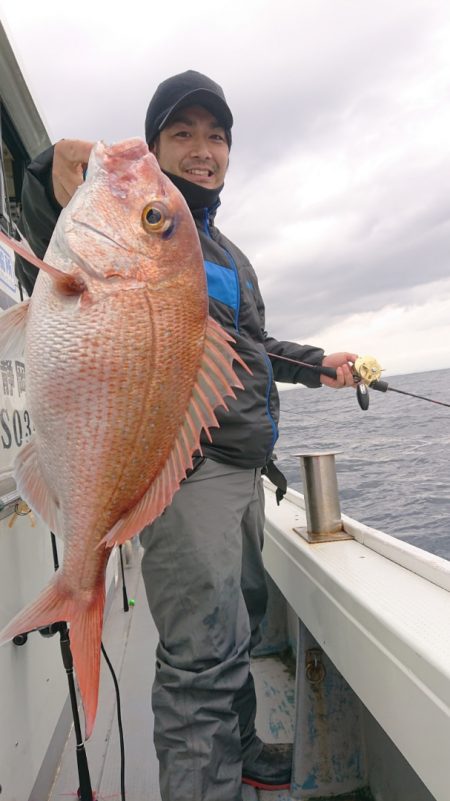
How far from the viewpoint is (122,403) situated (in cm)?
123

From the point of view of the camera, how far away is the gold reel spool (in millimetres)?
2473

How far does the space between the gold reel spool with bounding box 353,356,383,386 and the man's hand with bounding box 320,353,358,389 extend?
33 millimetres

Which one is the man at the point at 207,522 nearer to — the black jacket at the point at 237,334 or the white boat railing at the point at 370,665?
the black jacket at the point at 237,334

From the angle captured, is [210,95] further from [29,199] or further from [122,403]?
[122,403]

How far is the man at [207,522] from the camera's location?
1630 millimetres

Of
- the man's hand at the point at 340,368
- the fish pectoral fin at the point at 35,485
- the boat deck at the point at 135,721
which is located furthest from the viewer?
the man's hand at the point at 340,368

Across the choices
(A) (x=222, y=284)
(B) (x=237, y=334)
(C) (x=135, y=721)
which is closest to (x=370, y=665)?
(B) (x=237, y=334)

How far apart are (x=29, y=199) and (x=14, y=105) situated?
1.00m

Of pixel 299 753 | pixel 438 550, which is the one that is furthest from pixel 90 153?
pixel 438 550

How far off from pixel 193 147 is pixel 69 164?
0.74 m

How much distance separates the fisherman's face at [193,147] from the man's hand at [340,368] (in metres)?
0.94

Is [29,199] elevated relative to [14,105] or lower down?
lower down

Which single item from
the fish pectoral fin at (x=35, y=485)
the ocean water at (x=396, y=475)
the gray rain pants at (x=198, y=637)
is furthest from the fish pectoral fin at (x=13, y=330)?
the ocean water at (x=396, y=475)

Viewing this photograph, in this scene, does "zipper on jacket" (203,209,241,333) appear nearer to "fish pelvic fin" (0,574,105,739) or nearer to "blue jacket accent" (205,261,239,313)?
"blue jacket accent" (205,261,239,313)
